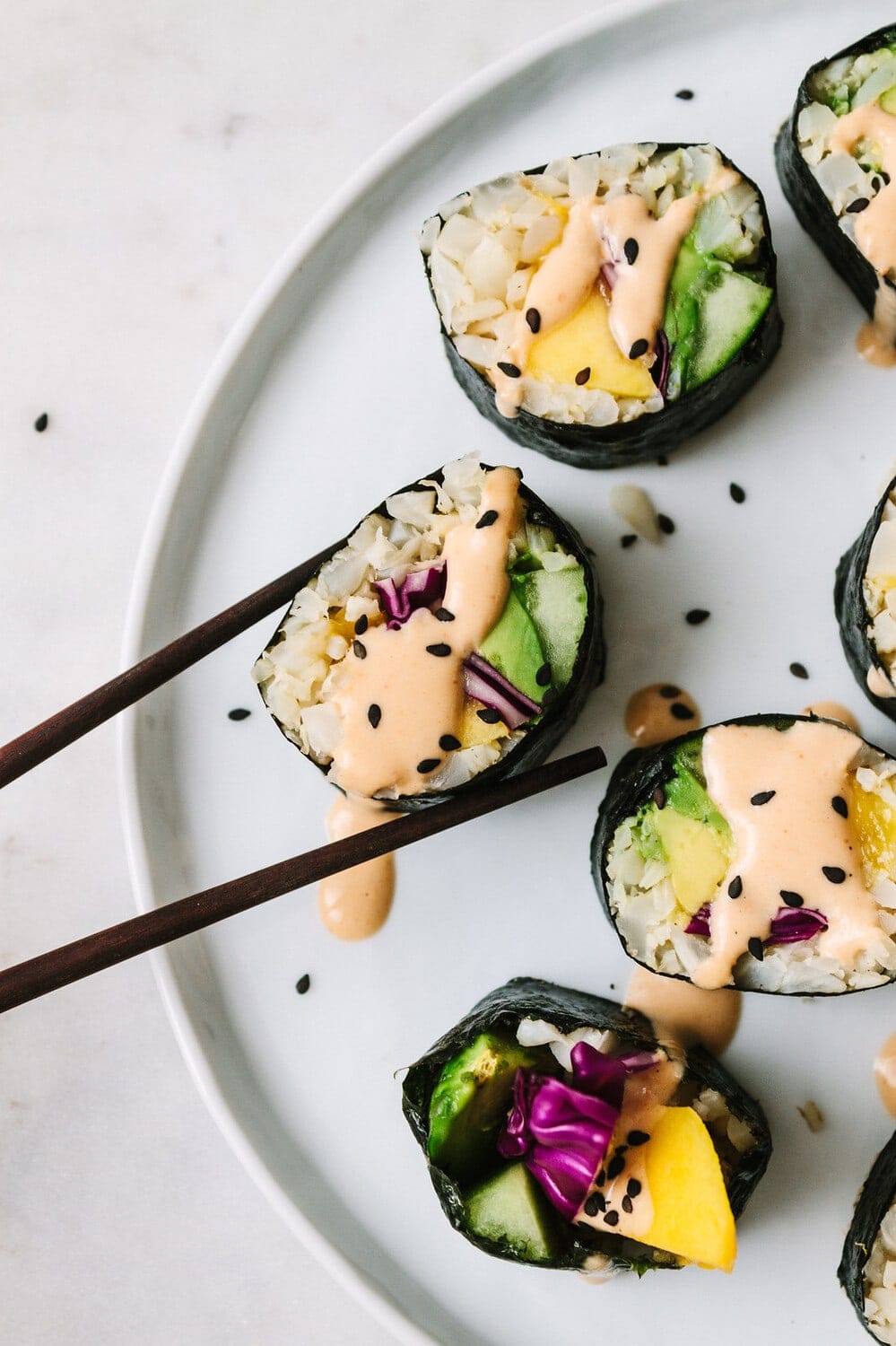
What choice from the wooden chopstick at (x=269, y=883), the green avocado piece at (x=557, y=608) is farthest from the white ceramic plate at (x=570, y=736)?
the green avocado piece at (x=557, y=608)

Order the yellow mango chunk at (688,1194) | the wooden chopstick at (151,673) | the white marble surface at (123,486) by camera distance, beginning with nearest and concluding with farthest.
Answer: the yellow mango chunk at (688,1194)
the wooden chopstick at (151,673)
the white marble surface at (123,486)

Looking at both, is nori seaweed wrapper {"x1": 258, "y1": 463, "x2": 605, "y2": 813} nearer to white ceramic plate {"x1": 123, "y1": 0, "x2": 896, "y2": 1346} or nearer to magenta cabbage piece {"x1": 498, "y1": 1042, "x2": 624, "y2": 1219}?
white ceramic plate {"x1": 123, "y1": 0, "x2": 896, "y2": 1346}

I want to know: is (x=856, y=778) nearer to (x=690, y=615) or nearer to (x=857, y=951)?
(x=857, y=951)

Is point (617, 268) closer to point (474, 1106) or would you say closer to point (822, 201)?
point (822, 201)

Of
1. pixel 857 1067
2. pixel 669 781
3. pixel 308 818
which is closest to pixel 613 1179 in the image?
pixel 857 1067

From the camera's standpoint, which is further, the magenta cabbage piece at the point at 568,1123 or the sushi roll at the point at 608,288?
the sushi roll at the point at 608,288

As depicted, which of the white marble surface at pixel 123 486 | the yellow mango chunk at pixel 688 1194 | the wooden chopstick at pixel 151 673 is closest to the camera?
the yellow mango chunk at pixel 688 1194

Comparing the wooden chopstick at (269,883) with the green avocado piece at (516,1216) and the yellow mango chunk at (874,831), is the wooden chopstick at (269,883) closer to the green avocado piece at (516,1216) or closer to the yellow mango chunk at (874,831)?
the yellow mango chunk at (874,831)
